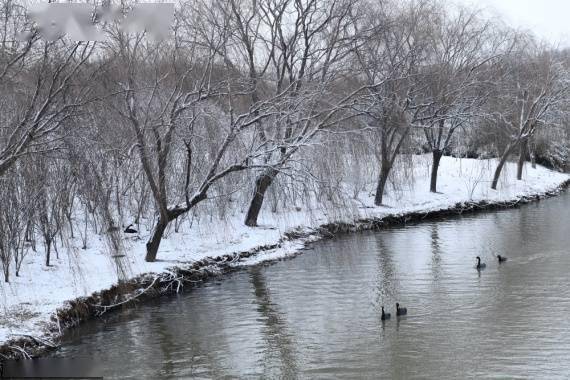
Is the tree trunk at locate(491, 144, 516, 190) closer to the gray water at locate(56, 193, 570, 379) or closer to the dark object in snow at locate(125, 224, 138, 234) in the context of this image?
the gray water at locate(56, 193, 570, 379)

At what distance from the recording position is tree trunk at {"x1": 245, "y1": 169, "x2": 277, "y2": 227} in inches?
731

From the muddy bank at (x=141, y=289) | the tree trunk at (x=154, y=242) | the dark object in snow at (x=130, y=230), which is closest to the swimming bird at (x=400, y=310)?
the muddy bank at (x=141, y=289)

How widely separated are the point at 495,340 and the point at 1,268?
30.0ft

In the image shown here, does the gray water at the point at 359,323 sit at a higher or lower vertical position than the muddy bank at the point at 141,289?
lower

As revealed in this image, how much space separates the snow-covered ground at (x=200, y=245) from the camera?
11859 mm

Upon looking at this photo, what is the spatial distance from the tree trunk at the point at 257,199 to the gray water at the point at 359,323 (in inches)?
97.7

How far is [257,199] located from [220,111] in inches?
156

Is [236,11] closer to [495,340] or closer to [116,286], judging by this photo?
[116,286]

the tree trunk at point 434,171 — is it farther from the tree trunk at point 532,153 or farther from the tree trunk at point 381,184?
the tree trunk at point 532,153

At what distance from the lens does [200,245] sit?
56.3 ft

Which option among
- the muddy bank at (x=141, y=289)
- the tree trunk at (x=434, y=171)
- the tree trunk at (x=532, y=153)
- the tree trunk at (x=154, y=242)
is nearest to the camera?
the muddy bank at (x=141, y=289)

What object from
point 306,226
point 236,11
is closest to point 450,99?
point 306,226

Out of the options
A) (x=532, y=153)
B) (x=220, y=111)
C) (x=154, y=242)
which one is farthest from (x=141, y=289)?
(x=532, y=153)

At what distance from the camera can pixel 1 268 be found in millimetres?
12836
